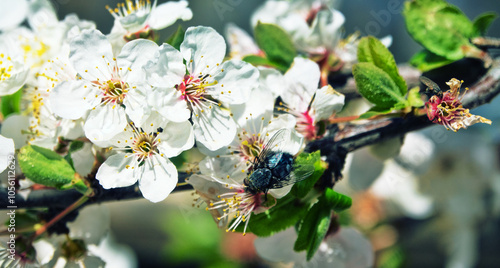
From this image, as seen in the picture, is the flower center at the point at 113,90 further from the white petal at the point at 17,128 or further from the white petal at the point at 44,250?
the white petal at the point at 44,250

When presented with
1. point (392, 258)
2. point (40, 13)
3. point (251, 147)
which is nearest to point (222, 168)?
point (251, 147)

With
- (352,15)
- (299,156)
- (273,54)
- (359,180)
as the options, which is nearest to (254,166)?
(299,156)

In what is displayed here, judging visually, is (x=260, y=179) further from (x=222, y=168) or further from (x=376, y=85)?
(x=376, y=85)

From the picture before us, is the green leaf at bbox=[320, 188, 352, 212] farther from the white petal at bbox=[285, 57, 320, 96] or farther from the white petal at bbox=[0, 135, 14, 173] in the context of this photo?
the white petal at bbox=[0, 135, 14, 173]

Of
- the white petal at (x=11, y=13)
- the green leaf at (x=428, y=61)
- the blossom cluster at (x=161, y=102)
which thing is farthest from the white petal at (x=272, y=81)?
the white petal at (x=11, y=13)

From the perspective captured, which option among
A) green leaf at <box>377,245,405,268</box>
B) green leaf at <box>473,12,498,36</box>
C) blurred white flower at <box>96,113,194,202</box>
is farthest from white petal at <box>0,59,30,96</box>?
green leaf at <box>377,245,405,268</box>

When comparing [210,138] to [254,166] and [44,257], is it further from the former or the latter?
[44,257]
